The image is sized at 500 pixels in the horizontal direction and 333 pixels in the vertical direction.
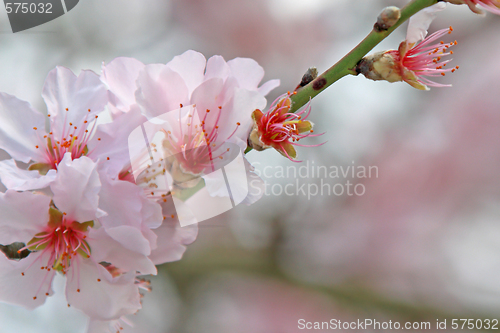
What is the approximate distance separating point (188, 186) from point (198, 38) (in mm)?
1143

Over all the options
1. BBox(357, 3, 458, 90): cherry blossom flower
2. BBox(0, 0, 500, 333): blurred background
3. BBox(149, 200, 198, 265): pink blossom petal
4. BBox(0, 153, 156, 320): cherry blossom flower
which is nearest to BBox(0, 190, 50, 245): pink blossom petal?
BBox(0, 153, 156, 320): cherry blossom flower

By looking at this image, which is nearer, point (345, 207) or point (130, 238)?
point (130, 238)

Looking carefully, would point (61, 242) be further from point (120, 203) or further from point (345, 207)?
point (345, 207)

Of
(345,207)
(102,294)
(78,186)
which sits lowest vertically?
(345,207)

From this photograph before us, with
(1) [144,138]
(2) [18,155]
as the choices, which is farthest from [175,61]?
(2) [18,155]

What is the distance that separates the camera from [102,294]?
34cm

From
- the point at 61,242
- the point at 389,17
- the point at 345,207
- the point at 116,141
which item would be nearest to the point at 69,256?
the point at 61,242

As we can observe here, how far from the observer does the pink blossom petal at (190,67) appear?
1.09ft

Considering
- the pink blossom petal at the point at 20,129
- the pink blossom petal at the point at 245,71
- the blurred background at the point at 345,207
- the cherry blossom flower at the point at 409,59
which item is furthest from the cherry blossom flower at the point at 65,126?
the blurred background at the point at 345,207

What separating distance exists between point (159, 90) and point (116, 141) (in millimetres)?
64

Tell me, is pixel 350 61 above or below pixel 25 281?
above

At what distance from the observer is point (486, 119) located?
1.19 m

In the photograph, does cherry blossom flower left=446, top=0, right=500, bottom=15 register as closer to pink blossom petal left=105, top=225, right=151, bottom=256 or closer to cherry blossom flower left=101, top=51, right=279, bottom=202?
cherry blossom flower left=101, top=51, right=279, bottom=202

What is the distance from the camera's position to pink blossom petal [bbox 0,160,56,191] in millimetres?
284
